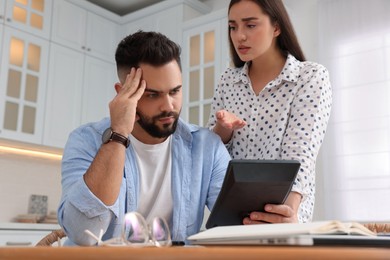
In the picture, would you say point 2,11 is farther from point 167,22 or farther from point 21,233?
point 21,233

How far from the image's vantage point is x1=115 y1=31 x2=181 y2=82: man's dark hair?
141cm

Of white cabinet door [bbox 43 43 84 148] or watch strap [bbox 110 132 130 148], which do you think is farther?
white cabinet door [bbox 43 43 84 148]

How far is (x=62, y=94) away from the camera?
4.03m

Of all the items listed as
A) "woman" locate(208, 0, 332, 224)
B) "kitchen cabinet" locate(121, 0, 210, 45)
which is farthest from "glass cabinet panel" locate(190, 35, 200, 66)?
"woman" locate(208, 0, 332, 224)

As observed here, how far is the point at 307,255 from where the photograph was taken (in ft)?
1.31

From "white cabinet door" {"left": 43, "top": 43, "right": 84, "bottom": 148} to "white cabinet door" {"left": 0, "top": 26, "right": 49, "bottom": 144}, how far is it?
0.07 m

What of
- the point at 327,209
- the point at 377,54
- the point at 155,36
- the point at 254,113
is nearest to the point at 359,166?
the point at 327,209

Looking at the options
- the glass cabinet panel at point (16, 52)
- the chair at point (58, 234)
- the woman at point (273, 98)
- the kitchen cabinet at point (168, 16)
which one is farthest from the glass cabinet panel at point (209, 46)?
the chair at point (58, 234)

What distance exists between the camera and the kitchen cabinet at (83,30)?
4094 mm

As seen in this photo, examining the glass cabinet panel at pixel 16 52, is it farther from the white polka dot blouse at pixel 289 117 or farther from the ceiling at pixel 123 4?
the white polka dot blouse at pixel 289 117

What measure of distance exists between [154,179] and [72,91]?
2.87 meters

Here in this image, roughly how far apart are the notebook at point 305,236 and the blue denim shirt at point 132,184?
0.55m

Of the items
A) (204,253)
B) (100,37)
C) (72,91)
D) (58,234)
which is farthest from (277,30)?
(100,37)

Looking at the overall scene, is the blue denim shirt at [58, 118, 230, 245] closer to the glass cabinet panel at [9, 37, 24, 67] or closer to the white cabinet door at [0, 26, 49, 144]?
the white cabinet door at [0, 26, 49, 144]
